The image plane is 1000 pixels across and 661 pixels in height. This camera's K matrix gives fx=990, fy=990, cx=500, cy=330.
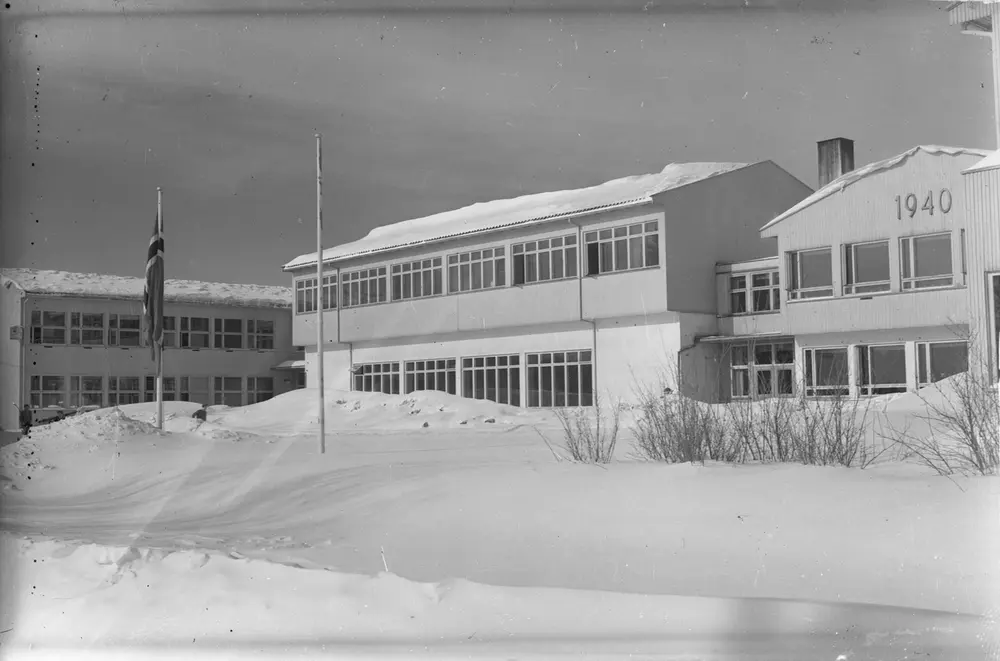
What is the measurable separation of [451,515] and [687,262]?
19.9 meters

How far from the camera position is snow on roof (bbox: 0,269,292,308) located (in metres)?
36.4

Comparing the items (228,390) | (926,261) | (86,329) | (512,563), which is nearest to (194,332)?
(228,390)

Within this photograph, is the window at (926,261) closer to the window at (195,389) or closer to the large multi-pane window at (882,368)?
the large multi-pane window at (882,368)

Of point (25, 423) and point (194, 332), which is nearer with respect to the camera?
point (25, 423)

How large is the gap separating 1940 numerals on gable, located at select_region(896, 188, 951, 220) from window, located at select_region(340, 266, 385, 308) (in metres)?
19.7

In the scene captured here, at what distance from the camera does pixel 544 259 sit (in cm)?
3303

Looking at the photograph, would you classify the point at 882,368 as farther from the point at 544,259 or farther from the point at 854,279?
the point at 544,259

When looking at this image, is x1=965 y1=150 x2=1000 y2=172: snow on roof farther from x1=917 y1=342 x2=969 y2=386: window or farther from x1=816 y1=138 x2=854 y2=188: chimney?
x1=816 y1=138 x2=854 y2=188: chimney

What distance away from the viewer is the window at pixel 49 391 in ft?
118

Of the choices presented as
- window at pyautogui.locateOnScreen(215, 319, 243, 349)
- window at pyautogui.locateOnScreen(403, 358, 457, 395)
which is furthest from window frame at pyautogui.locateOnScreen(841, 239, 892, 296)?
window at pyautogui.locateOnScreen(215, 319, 243, 349)

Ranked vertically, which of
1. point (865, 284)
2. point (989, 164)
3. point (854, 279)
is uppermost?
point (989, 164)

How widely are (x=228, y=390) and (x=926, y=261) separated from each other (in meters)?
27.1

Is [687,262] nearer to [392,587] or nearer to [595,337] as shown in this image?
[595,337]

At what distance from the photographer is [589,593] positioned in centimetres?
770
